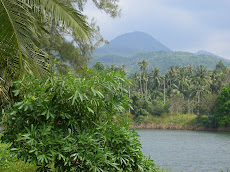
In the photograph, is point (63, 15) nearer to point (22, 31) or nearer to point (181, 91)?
point (22, 31)

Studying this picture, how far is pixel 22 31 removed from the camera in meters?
5.02

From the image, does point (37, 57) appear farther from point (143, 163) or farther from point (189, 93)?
point (189, 93)

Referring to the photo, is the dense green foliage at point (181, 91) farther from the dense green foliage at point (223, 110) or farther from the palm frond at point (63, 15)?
the palm frond at point (63, 15)

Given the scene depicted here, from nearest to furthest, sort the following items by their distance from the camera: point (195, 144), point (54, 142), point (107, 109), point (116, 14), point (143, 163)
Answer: point (54, 142), point (107, 109), point (143, 163), point (116, 14), point (195, 144)

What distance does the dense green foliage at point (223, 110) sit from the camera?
4776 centimetres

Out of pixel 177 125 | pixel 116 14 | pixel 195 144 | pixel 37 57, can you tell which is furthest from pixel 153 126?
pixel 37 57

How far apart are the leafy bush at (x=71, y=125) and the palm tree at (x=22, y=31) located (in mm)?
1052

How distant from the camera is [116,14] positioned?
1333 centimetres

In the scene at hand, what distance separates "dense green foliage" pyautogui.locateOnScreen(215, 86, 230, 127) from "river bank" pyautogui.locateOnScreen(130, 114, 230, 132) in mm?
1662

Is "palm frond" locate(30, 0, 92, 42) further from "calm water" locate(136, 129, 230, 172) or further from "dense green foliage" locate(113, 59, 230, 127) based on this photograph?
"dense green foliage" locate(113, 59, 230, 127)

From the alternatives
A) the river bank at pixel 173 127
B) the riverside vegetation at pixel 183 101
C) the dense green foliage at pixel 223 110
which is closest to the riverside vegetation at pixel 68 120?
the riverside vegetation at pixel 183 101

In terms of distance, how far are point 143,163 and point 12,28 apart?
3.02 meters

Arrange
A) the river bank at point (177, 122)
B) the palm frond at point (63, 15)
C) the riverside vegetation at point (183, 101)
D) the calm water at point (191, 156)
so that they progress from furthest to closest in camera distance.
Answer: the river bank at point (177, 122) → the riverside vegetation at point (183, 101) → the calm water at point (191, 156) → the palm frond at point (63, 15)

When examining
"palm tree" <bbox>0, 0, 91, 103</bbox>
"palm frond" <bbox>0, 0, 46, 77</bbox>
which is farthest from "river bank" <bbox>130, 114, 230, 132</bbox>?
"palm frond" <bbox>0, 0, 46, 77</bbox>
